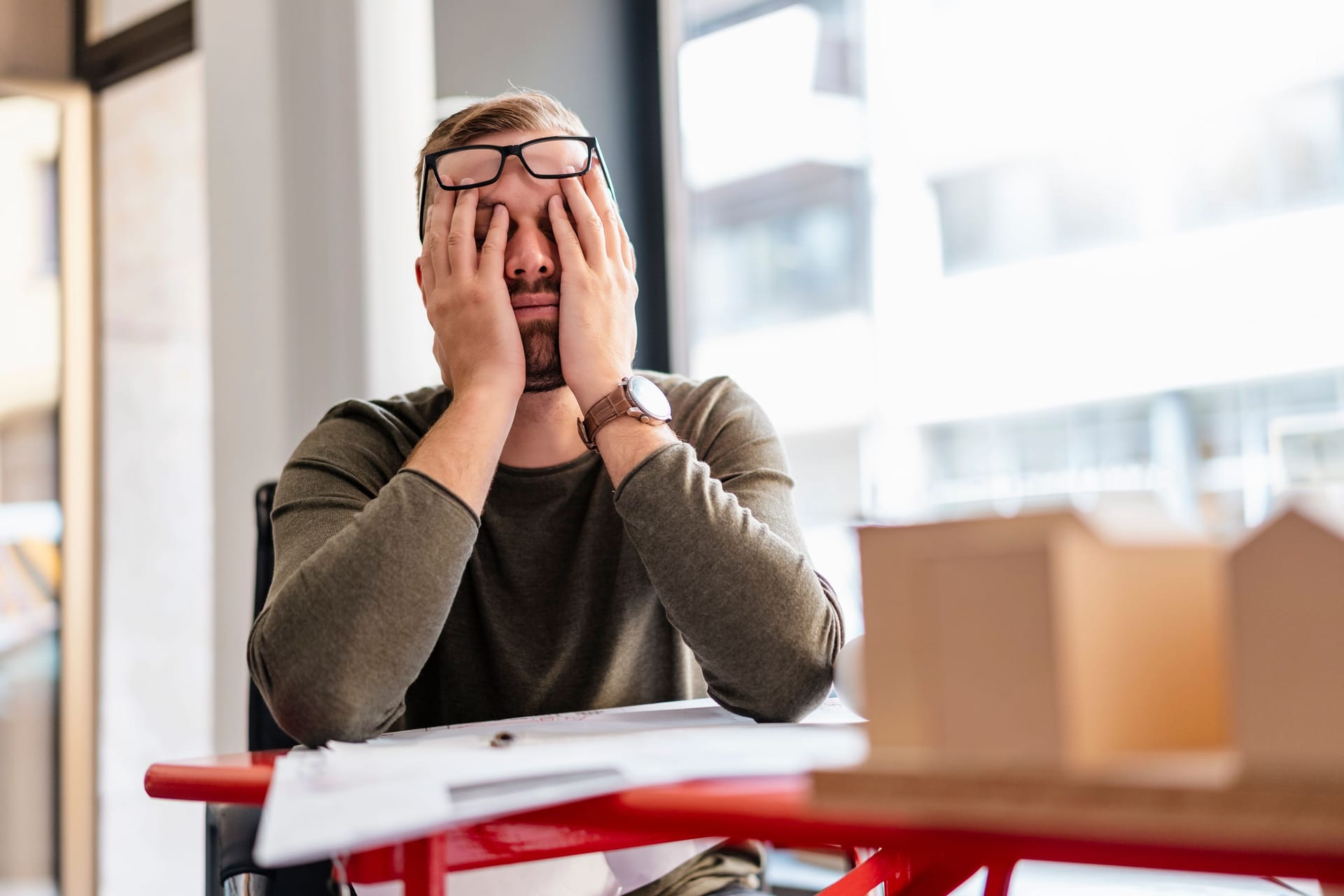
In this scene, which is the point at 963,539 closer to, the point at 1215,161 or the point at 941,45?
the point at 1215,161

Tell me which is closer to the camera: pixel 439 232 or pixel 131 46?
pixel 439 232

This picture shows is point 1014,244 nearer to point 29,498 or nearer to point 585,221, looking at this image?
point 585,221

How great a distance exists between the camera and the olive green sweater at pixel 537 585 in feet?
3.35

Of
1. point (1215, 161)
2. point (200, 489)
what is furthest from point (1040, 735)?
point (200, 489)

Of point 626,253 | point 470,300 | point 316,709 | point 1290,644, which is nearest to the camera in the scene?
point 1290,644

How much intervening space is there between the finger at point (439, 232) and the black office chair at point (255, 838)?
1.04 ft

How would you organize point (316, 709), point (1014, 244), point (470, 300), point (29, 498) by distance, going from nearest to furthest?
point (316, 709), point (470, 300), point (1014, 244), point (29, 498)

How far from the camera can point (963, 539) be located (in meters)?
0.45

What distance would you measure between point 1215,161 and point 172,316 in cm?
271

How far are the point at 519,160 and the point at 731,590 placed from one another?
1.93 ft

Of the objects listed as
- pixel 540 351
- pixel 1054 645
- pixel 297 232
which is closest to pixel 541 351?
pixel 540 351

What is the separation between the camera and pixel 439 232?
1.39 metres

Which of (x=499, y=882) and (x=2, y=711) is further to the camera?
(x=2, y=711)

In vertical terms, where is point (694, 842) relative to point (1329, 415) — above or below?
below
